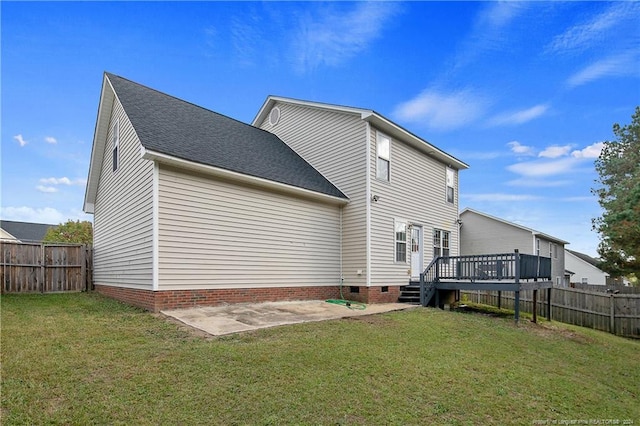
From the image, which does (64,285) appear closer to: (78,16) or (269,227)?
(269,227)

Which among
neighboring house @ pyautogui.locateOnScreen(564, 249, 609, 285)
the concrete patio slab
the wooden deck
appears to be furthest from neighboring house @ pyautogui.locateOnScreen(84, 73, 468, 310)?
neighboring house @ pyautogui.locateOnScreen(564, 249, 609, 285)

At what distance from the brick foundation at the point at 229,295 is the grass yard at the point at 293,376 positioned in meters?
0.66

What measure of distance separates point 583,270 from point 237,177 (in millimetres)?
39582

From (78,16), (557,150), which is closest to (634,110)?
(557,150)

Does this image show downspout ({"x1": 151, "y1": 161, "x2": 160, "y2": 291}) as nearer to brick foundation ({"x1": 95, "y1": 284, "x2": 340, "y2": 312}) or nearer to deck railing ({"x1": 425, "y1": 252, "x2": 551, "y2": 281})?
brick foundation ({"x1": 95, "y1": 284, "x2": 340, "y2": 312})

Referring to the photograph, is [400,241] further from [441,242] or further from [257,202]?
[257,202]

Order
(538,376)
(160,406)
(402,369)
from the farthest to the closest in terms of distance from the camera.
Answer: (538,376) → (402,369) → (160,406)

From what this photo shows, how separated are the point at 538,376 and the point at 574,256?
125 ft

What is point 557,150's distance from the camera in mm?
28828

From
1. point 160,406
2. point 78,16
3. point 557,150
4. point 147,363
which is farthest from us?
point 557,150

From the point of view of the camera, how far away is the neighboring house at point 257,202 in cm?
891

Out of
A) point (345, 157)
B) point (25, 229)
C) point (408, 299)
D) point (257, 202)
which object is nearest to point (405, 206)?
point (345, 157)

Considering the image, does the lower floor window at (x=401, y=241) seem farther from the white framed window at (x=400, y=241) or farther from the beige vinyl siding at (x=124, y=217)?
the beige vinyl siding at (x=124, y=217)

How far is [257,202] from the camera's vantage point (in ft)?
34.7
